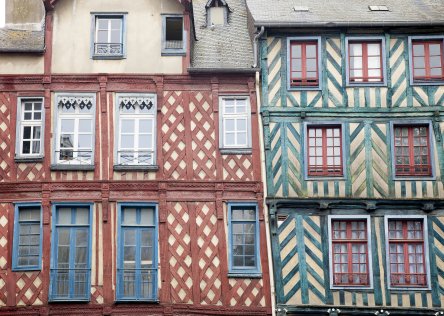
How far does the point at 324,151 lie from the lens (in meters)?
20.3

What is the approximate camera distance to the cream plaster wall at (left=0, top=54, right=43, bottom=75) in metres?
20.5

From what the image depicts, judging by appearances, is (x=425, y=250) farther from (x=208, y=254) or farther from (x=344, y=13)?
(x=344, y=13)

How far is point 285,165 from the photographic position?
2003 centimetres

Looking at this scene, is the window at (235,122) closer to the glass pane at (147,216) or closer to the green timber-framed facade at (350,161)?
the green timber-framed facade at (350,161)

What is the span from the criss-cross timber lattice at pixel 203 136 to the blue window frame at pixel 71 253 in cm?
274

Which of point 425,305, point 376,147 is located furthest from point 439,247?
point 376,147

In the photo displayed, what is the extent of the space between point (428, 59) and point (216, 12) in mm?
5710

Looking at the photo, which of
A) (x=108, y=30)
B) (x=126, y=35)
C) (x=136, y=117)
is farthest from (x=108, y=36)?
(x=136, y=117)

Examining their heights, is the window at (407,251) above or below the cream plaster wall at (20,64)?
below

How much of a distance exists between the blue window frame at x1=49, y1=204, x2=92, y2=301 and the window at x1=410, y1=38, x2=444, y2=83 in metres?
8.52

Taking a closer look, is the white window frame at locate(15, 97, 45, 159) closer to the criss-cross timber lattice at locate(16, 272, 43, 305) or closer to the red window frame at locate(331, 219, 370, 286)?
the criss-cross timber lattice at locate(16, 272, 43, 305)

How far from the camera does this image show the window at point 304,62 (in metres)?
20.7

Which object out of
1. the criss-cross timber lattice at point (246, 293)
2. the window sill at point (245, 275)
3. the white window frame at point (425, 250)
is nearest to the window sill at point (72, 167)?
the window sill at point (245, 275)

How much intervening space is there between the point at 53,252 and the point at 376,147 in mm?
7888
